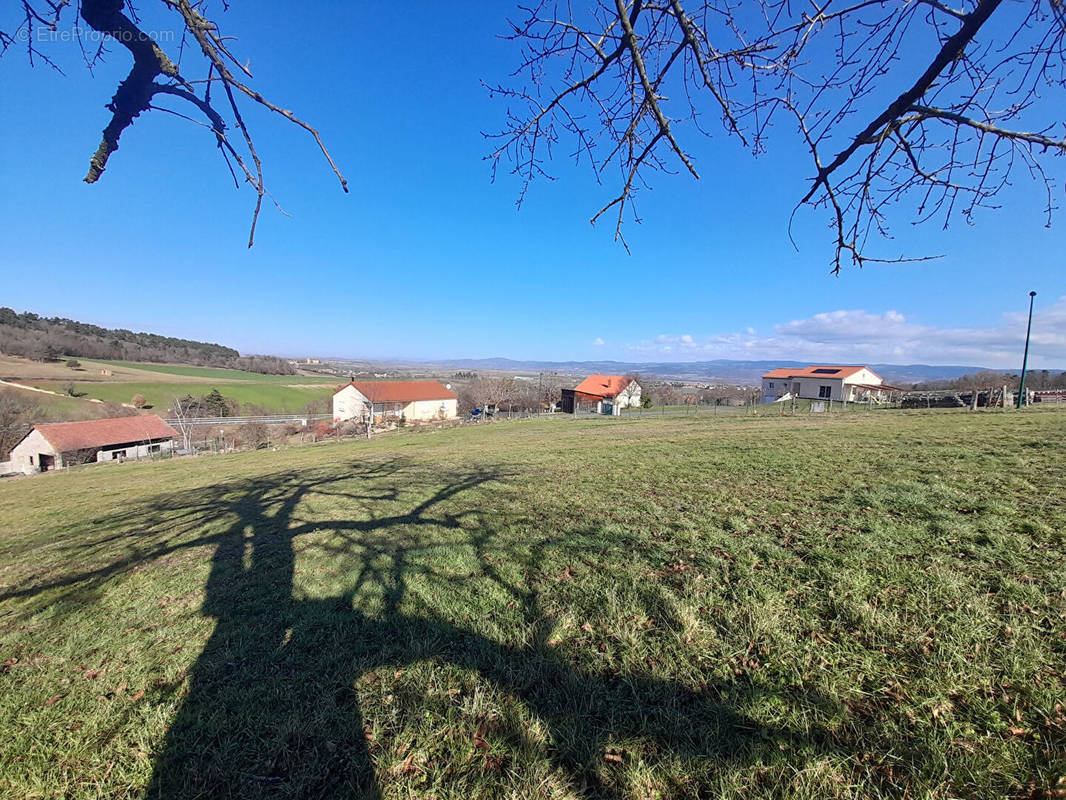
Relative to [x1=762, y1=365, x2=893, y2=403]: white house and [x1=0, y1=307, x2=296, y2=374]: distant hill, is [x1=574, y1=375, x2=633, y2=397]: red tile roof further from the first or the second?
[x1=0, y1=307, x2=296, y2=374]: distant hill

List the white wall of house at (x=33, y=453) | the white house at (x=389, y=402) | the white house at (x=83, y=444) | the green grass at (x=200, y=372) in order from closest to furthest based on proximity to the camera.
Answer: the white wall of house at (x=33, y=453), the white house at (x=83, y=444), the white house at (x=389, y=402), the green grass at (x=200, y=372)

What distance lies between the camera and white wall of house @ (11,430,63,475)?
2830cm

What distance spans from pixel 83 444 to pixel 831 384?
72.3 metres

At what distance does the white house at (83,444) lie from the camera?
2869cm

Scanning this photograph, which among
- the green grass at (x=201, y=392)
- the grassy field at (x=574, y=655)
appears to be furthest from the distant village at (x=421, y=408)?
the grassy field at (x=574, y=655)

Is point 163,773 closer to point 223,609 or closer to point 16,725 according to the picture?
point 16,725

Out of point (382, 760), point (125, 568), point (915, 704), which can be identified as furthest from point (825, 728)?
point (125, 568)

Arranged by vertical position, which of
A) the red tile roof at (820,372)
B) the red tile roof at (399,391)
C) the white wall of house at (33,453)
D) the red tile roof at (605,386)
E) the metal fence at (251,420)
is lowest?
the white wall of house at (33,453)

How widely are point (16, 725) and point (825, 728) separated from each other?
168 inches

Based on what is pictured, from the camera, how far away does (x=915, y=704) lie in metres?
1.82

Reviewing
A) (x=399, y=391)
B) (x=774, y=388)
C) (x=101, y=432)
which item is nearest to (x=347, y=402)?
(x=399, y=391)

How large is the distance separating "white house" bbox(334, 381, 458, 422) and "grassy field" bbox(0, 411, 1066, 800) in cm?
4452

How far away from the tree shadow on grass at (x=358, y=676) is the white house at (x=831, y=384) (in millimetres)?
48060

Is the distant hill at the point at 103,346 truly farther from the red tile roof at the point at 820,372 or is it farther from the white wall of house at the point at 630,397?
the red tile roof at the point at 820,372
